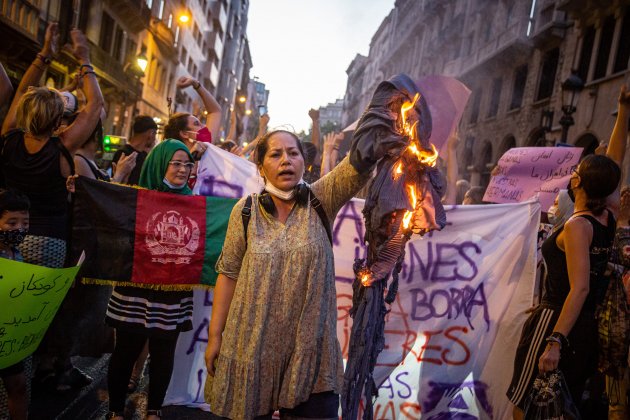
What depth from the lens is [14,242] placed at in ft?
9.23

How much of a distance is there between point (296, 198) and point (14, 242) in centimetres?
162

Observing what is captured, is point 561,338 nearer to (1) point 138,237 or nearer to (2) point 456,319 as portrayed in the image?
(2) point 456,319

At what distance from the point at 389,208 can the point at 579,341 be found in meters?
1.38

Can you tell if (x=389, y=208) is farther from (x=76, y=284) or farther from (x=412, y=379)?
(x=76, y=284)

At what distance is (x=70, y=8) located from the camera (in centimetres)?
1884

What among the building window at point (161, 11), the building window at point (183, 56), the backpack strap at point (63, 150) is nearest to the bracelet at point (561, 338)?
the backpack strap at point (63, 150)

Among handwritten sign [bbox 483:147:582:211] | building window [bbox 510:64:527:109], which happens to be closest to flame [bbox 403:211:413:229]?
handwritten sign [bbox 483:147:582:211]

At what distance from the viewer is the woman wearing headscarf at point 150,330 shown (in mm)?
3172

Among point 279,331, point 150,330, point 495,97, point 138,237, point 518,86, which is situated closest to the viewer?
point 279,331

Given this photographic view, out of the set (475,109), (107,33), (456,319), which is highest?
(107,33)

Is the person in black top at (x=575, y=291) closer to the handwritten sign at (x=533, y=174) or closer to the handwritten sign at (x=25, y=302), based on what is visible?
the handwritten sign at (x=25, y=302)

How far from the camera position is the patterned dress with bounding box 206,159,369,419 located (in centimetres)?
217

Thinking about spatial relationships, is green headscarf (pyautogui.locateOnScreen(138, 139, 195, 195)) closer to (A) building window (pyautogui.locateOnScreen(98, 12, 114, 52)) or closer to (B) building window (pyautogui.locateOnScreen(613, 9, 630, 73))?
(B) building window (pyautogui.locateOnScreen(613, 9, 630, 73))

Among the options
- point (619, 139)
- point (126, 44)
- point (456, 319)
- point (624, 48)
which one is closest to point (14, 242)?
point (456, 319)
